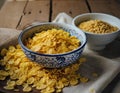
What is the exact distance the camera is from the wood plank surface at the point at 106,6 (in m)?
1.08

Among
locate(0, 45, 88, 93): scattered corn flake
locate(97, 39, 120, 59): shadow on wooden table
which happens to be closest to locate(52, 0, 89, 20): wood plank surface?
locate(97, 39, 120, 59): shadow on wooden table

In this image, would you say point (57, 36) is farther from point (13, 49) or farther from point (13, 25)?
point (13, 25)

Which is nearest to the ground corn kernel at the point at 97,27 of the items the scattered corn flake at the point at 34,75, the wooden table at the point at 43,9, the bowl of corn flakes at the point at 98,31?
the bowl of corn flakes at the point at 98,31

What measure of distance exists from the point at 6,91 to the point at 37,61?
109mm

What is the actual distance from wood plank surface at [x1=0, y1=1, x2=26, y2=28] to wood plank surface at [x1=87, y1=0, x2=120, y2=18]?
317mm

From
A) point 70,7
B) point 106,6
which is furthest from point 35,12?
point 106,6

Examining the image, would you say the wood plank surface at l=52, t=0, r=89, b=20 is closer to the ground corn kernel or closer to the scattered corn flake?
the ground corn kernel

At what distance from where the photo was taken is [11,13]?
1041mm

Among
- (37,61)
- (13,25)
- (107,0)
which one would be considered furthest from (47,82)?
(107,0)

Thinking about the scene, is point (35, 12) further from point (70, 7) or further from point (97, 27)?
point (97, 27)

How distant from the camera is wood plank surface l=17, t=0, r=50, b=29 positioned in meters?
0.98

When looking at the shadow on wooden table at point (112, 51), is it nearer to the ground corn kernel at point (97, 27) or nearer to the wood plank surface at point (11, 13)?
the ground corn kernel at point (97, 27)

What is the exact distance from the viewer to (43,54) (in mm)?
630

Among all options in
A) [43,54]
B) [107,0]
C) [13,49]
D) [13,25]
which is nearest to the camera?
[43,54]
